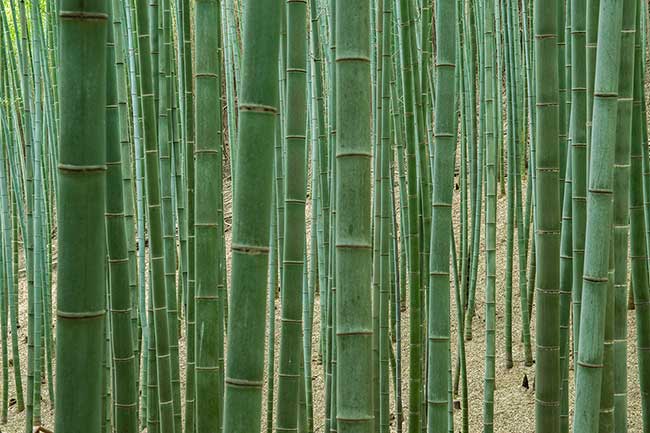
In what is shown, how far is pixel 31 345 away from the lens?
145 inches

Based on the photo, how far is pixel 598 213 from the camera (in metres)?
1.14

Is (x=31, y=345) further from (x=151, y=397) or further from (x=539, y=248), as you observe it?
(x=539, y=248)

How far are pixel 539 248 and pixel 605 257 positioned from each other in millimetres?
296

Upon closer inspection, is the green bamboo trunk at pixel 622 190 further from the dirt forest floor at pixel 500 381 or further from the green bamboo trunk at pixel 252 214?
the dirt forest floor at pixel 500 381

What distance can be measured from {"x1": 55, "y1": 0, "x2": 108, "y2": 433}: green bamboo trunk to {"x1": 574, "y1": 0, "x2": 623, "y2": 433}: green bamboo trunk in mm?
684

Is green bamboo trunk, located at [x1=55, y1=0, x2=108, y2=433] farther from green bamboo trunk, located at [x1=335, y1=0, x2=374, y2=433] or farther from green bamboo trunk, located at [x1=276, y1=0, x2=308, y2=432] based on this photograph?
green bamboo trunk, located at [x1=276, y1=0, x2=308, y2=432]

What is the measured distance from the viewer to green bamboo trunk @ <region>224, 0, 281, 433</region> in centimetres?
85

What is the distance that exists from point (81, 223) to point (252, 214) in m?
0.18

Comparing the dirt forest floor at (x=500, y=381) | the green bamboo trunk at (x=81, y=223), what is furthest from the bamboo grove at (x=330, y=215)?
the dirt forest floor at (x=500, y=381)

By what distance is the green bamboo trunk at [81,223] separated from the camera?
76 centimetres

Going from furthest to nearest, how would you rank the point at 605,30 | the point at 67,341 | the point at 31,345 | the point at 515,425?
1. the point at 31,345
2. the point at 515,425
3. the point at 605,30
4. the point at 67,341

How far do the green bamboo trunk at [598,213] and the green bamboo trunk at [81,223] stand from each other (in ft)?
2.24

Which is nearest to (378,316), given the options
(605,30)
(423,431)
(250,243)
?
(423,431)

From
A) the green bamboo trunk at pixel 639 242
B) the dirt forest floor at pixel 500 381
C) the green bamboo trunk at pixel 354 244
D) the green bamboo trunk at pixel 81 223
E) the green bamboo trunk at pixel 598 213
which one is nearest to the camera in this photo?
the green bamboo trunk at pixel 81 223
